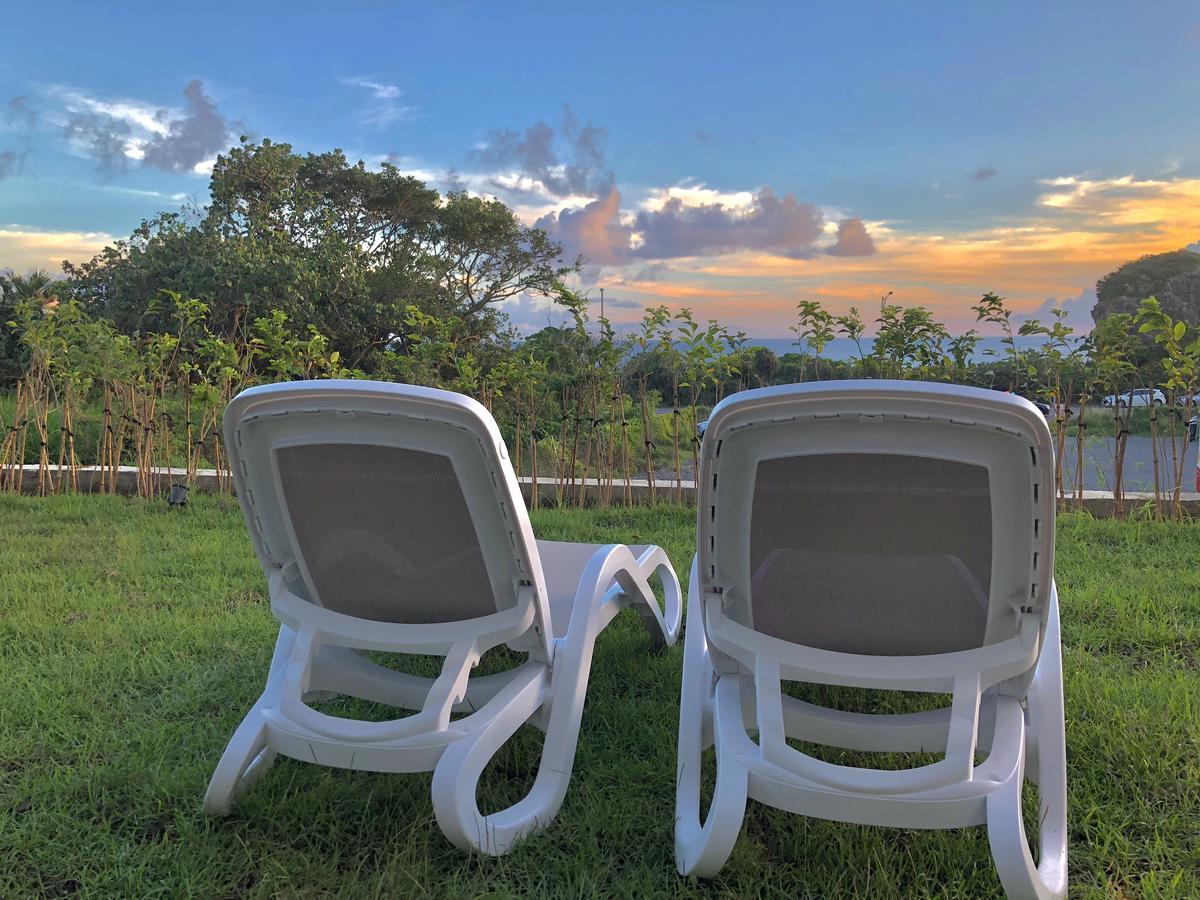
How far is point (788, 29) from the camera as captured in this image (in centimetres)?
805

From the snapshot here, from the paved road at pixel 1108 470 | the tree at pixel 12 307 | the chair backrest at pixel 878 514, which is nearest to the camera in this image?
the chair backrest at pixel 878 514

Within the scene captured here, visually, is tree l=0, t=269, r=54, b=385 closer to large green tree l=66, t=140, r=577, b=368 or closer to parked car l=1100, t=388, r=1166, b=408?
large green tree l=66, t=140, r=577, b=368

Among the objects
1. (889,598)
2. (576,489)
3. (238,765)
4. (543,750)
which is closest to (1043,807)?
(889,598)

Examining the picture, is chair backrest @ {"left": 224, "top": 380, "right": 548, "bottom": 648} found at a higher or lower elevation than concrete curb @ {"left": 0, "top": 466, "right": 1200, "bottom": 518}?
higher

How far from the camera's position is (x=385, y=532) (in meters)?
2.09

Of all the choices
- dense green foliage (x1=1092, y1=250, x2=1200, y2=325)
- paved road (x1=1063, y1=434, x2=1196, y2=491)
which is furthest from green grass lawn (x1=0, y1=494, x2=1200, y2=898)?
dense green foliage (x1=1092, y1=250, x2=1200, y2=325)

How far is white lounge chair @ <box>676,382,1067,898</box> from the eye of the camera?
62.9 inches

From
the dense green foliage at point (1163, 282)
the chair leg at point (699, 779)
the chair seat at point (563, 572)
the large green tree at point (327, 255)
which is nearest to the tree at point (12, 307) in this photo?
the large green tree at point (327, 255)

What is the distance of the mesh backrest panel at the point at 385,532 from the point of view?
1.98 m

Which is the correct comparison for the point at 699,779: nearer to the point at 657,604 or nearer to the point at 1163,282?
the point at 657,604

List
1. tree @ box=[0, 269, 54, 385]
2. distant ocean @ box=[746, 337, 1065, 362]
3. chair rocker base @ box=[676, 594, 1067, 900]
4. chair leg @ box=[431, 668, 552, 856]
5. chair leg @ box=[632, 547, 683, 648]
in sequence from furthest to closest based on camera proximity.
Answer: tree @ box=[0, 269, 54, 385] → distant ocean @ box=[746, 337, 1065, 362] → chair leg @ box=[632, 547, 683, 648] → chair leg @ box=[431, 668, 552, 856] → chair rocker base @ box=[676, 594, 1067, 900]

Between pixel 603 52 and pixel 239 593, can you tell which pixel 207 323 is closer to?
pixel 603 52

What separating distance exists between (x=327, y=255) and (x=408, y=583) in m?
17.0

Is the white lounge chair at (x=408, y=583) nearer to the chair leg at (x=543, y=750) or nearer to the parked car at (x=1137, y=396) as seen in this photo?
the chair leg at (x=543, y=750)
